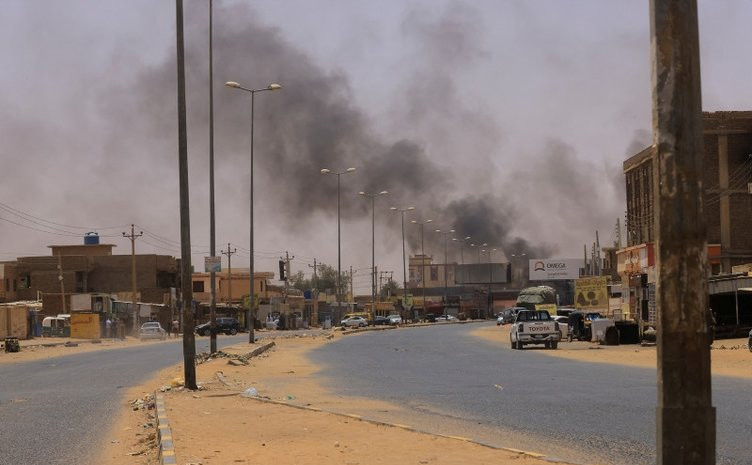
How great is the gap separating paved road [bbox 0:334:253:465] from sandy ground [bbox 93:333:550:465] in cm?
42

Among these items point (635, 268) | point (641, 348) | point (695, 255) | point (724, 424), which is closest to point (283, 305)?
point (635, 268)

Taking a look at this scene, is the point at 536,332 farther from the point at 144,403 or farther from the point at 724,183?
the point at 144,403

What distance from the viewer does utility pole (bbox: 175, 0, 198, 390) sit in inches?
853

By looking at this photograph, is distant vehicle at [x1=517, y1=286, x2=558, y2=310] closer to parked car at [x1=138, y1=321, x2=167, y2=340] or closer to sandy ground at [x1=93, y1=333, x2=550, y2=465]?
parked car at [x1=138, y1=321, x2=167, y2=340]

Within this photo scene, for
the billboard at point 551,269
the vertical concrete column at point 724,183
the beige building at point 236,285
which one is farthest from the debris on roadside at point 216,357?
the billboard at point 551,269

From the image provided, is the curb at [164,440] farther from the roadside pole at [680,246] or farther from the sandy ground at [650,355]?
the sandy ground at [650,355]

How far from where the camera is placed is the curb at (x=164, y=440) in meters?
10.8

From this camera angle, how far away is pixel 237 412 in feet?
54.8

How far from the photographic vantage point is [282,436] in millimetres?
13297

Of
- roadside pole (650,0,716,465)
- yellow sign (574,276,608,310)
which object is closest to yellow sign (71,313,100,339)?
yellow sign (574,276,608,310)

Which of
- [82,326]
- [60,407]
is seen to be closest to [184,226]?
[60,407]

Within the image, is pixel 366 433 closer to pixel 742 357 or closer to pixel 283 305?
pixel 742 357

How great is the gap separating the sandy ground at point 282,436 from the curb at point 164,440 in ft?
0.39

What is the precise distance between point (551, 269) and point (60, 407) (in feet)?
472
